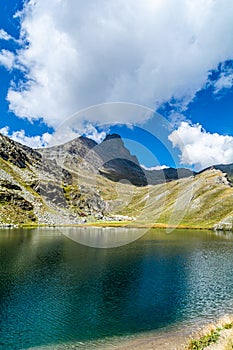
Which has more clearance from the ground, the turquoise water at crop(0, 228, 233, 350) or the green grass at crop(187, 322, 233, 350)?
the green grass at crop(187, 322, 233, 350)

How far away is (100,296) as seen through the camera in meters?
47.3

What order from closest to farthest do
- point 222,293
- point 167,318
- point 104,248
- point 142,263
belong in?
1. point 167,318
2. point 222,293
3. point 142,263
4. point 104,248

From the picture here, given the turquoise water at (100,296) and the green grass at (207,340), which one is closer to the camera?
the green grass at (207,340)

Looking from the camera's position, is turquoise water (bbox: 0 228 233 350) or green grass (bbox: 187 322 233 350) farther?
turquoise water (bbox: 0 228 233 350)

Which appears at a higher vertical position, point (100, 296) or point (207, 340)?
point (207, 340)

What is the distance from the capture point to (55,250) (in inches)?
3772

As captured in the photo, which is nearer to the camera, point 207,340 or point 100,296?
point 207,340

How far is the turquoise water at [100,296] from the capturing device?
1378 inches

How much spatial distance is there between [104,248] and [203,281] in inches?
2070

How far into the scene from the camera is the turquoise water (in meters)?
35.0

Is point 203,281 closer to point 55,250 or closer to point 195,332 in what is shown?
point 195,332

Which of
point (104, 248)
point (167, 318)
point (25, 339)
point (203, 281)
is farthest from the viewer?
point (104, 248)

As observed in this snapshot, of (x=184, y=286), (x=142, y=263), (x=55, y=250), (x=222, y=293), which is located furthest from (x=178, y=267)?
(x=55, y=250)

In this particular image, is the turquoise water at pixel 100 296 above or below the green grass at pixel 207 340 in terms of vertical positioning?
below
